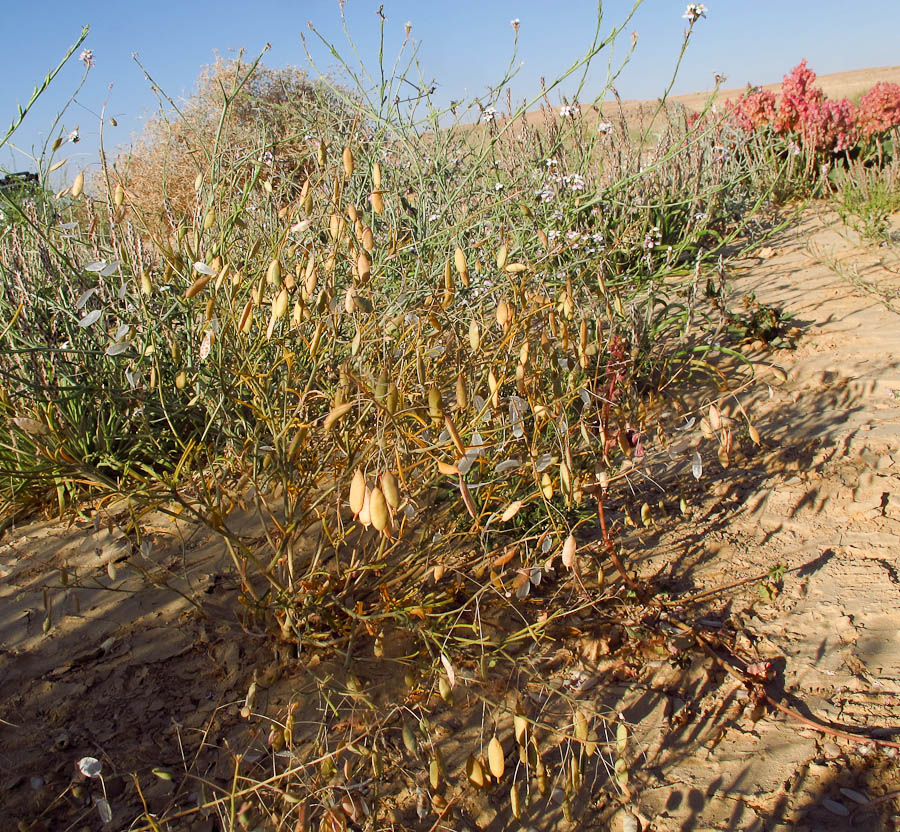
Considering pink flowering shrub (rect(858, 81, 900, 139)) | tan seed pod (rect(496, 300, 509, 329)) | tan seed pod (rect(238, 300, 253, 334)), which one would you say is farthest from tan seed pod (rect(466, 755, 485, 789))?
pink flowering shrub (rect(858, 81, 900, 139))

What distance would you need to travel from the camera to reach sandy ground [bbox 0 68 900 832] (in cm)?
156

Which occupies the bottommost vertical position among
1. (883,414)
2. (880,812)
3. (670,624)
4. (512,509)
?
(880,812)

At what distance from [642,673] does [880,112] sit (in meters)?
6.83

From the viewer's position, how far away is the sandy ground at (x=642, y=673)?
1.56 meters

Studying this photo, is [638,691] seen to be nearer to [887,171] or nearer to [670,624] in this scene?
[670,624]

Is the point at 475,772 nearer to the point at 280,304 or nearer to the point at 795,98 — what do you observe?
the point at 280,304

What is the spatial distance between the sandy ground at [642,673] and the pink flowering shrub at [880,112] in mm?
5266

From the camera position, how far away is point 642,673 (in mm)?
1901

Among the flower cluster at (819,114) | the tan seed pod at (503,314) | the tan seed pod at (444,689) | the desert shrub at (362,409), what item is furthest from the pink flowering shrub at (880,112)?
the tan seed pod at (444,689)

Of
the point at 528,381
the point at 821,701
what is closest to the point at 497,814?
the point at 821,701

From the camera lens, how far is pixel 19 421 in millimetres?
1486

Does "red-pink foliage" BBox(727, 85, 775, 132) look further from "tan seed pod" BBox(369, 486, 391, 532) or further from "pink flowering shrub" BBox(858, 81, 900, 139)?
"tan seed pod" BBox(369, 486, 391, 532)

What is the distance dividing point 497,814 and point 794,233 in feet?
16.3

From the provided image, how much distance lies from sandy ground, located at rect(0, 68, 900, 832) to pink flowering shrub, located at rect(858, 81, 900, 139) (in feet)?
17.3
